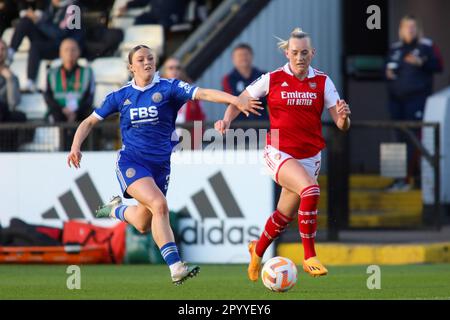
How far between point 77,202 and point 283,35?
4933 millimetres

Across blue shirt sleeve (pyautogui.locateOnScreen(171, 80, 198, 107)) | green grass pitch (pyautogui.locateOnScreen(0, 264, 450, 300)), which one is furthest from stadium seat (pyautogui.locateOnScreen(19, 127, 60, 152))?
blue shirt sleeve (pyautogui.locateOnScreen(171, 80, 198, 107))

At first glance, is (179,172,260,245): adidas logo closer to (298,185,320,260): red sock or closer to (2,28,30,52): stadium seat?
(298,185,320,260): red sock

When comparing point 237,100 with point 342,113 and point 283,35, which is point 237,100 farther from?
point 283,35

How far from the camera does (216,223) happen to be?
17.6 meters

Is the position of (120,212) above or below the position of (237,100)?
below

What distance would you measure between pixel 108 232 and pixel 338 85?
6.08 meters

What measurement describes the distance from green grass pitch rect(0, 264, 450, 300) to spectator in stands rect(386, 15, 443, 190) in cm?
458

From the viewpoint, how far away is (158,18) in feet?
73.0

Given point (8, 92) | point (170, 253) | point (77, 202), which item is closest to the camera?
point (170, 253)

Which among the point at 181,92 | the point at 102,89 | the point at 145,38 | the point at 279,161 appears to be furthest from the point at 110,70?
the point at 181,92

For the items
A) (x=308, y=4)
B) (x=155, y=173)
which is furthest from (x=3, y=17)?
(x=155, y=173)

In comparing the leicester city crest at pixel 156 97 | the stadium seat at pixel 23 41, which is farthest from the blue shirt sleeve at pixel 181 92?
the stadium seat at pixel 23 41

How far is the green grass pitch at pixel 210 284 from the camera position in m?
12.7

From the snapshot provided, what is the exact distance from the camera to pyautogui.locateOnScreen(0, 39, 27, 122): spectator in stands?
20.1 meters
